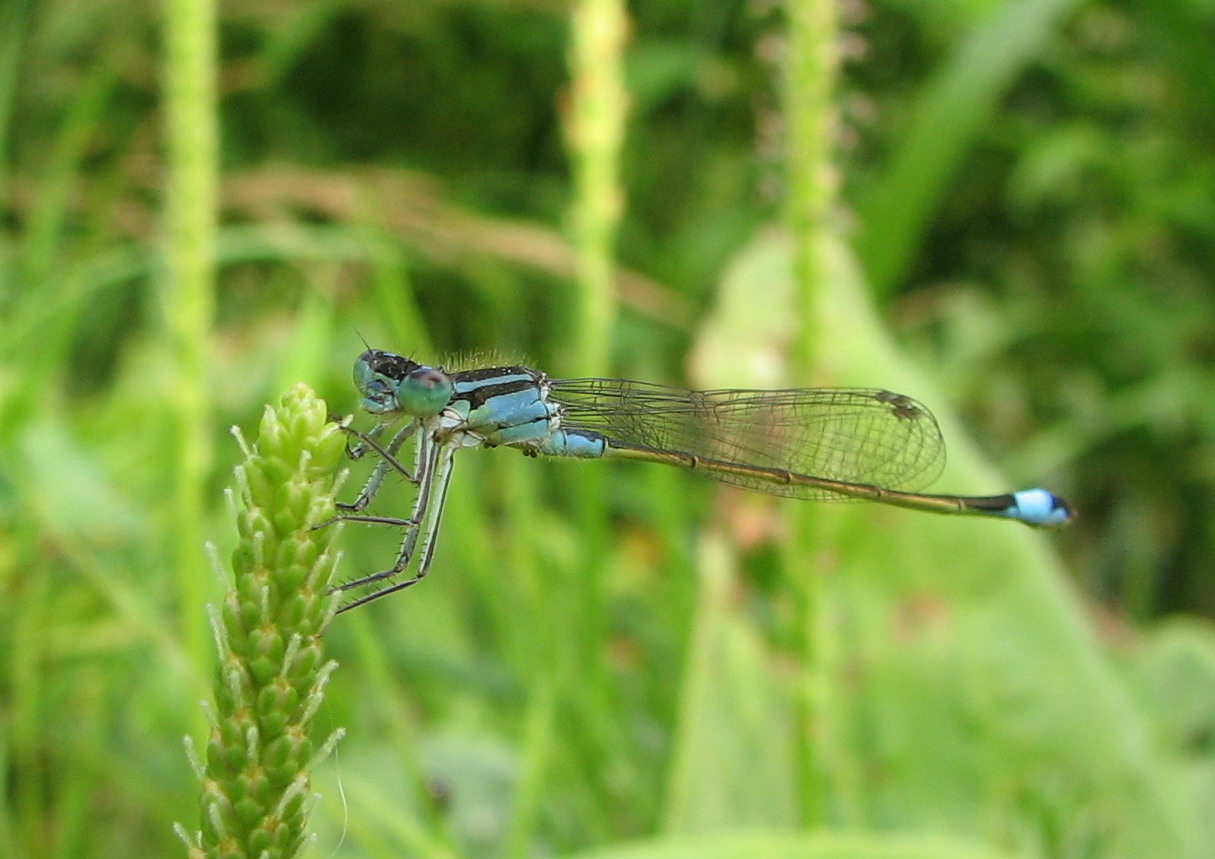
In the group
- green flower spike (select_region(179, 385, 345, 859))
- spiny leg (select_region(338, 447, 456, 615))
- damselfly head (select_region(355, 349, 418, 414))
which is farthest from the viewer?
damselfly head (select_region(355, 349, 418, 414))

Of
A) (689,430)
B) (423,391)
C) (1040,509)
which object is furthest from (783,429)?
(423,391)

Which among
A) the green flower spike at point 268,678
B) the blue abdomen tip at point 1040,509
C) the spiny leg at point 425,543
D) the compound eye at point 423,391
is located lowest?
the green flower spike at point 268,678

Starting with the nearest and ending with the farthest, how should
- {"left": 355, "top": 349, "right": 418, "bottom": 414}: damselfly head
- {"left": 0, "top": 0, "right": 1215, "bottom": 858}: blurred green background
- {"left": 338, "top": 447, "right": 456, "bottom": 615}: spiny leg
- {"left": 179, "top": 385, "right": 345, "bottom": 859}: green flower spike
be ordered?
{"left": 179, "top": 385, "right": 345, "bottom": 859}: green flower spike
{"left": 338, "top": 447, "right": 456, "bottom": 615}: spiny leg
{"left": 355, "top": 349, "right": 418, "bottom": 414}: damselfly head
{"left": 0, "top": 0, "right": 1215, "bottom": 858}: blurred green background

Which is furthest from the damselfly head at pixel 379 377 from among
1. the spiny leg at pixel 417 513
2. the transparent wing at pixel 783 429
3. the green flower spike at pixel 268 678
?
the green flower spike at pixel 268 678

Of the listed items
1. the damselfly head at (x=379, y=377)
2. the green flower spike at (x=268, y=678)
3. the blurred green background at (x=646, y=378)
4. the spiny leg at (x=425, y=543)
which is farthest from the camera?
the blurred green background at (x=646, y=378)

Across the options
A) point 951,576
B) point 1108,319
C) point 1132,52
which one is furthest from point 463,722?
point 1132,52

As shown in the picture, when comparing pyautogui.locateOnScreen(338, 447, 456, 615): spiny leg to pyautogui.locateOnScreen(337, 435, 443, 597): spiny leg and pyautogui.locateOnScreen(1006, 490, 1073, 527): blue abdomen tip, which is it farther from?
pyautogui.locateOnScreen(1006, 490, 1073, 527): blue abdomen tip

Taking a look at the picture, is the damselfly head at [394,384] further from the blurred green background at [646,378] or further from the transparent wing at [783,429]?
the transparent wing at [783,429]

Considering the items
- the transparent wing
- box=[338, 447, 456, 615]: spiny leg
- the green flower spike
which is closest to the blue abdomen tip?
the transparent wing
